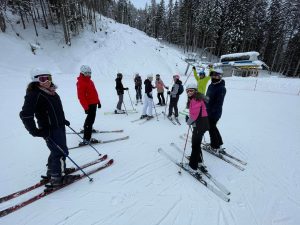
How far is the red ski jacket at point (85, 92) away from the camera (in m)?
5.36

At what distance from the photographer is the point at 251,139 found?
6.56 meters

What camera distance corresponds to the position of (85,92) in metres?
5.45

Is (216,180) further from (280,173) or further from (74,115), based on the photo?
(74,115)

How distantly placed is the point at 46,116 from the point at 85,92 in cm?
223

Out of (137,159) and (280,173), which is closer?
(280,173)

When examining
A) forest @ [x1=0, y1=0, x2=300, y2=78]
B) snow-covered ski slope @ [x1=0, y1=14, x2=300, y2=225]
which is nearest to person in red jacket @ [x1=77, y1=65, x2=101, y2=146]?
snow-covered ski slope @ [x1=0, y1=14, x2=300, y2=225]

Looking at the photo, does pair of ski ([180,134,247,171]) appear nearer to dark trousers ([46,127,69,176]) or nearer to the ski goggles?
dark trousers ([46,127,69,176])

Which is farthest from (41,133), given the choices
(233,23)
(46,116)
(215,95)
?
(233,23)

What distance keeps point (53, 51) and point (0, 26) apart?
19.8 ft

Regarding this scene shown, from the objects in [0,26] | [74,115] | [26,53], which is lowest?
[74,115]

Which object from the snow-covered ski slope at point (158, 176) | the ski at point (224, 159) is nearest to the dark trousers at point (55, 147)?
the snow-covered ski slope at point (158, 176)

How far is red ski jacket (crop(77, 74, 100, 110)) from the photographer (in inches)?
211

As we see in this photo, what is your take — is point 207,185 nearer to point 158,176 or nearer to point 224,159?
point 158,176

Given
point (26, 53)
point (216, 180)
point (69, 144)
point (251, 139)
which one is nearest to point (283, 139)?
point (251, 139)
